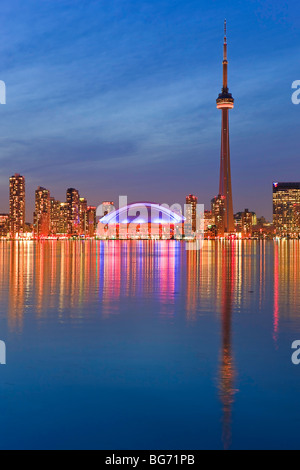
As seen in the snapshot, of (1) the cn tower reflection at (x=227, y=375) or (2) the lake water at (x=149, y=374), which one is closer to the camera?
(2) the lake water at (x=149, y=374)

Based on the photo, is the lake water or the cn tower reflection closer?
the lake water

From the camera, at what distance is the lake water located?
28.8 ft

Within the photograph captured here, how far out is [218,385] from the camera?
441 inches

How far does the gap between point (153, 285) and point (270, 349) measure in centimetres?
1731

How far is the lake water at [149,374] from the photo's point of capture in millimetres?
8781

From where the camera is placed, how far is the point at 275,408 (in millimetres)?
9914

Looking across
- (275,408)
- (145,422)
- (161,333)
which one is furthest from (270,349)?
(145,422)

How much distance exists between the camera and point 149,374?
12.2m

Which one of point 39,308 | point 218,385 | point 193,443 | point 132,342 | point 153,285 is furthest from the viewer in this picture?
point 153,285

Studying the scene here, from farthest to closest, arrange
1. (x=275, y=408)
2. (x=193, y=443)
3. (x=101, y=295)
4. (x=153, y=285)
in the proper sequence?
(x=153, y=285), (x=101, y=295), (x=275, y=408), (x=193, y=443)

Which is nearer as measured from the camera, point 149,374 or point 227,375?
point 227,375

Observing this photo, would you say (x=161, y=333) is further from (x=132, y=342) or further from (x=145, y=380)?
(x=145, y=380)

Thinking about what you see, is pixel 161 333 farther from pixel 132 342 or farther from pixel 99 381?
pixel 99 381

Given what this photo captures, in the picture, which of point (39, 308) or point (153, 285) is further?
point (153, 285)
